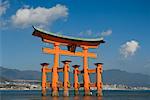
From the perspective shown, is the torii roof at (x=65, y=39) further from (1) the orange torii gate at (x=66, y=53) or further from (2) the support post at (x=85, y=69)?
(2) the support post at (x=85, y=69)

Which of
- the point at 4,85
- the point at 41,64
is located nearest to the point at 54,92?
the point at 41,64

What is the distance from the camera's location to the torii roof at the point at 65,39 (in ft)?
113

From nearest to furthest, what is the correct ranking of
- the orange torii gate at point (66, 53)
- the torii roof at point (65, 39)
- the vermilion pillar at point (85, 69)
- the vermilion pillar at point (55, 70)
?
the torii roof at point (65, 39), the orange torii gate at point (66, 53), the vermilion pillar at point (55, 70), the vermilion pillar at point (85, 69)

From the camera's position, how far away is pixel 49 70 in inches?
1470

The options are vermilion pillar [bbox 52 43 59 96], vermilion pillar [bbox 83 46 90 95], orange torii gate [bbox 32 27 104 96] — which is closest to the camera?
orange torii gate [bbox 32 27 104 96]

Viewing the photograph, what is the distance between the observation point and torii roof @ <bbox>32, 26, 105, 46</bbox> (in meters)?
34.5

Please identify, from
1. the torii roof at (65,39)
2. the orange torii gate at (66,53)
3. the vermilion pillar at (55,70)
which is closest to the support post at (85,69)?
the orange torii gate at (66,53)

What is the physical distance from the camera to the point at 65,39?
36844 mm

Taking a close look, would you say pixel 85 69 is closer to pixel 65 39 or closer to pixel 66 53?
pixel 66 53

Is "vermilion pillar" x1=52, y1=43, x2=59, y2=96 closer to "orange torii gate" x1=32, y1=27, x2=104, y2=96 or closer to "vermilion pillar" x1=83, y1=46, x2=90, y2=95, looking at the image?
"orange torii gate" x1=32, y1=27, x2=104, y2=96

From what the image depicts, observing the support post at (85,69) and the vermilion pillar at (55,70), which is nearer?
the vermilion pillar at (55,70)

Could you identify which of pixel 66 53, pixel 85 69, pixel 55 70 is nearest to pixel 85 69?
pixel 85 69

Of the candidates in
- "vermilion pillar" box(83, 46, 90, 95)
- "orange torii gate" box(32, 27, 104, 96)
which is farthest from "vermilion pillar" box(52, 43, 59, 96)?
"vermilion pillar" box(83, 46, 90, 95)

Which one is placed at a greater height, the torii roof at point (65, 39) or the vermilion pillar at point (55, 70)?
the torii roof at point (65, 39)
